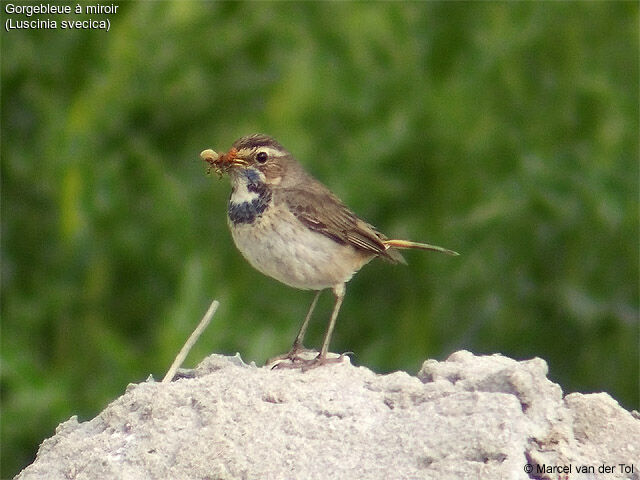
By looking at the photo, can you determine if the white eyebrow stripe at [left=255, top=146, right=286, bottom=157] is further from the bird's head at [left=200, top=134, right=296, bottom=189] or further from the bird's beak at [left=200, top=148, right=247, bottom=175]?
the bird's beak at [left=200, top=148, right=247, bottom=175]

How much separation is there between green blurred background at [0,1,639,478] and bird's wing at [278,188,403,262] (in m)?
1.92

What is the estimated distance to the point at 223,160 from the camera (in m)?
7.25

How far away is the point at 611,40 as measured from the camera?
Result: 33.3 ft

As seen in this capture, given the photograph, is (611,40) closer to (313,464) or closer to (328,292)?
(328,292)

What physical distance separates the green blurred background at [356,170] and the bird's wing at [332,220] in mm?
1916

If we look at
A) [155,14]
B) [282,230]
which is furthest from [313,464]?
[155,14]

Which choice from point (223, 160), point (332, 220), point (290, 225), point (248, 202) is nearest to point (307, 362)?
point (290, 225)

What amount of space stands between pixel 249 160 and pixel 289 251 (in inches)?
23.0

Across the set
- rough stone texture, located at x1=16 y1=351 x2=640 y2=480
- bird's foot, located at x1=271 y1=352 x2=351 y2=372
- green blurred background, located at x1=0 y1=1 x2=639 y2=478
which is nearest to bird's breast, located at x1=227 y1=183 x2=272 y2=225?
bird's foot, located at x1=271 y1=352 x2=351 y2=372

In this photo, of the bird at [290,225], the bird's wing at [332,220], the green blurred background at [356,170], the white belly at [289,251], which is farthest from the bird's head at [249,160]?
the green blurred background at [356,170]

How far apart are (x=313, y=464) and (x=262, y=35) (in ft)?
19.0

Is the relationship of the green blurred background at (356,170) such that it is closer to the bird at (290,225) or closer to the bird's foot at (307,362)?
the bird at (290,225)

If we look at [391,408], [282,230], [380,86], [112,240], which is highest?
[380,86]

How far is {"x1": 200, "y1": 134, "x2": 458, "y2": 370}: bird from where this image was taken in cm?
706
